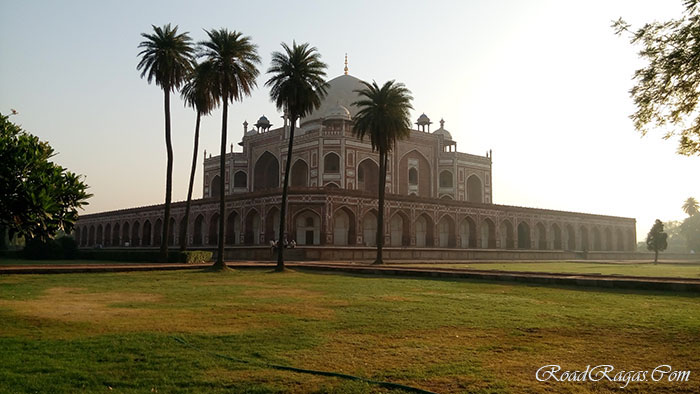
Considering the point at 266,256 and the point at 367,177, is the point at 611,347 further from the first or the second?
the point at 367,177

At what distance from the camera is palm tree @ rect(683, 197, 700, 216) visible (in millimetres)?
104312

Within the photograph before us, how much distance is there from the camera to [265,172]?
60.7 meters

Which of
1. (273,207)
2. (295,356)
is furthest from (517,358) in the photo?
(273,207)

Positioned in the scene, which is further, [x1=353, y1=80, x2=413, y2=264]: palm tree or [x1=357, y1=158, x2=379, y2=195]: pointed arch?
[x1=357, y1=158, x2=379, y2=195]: pointed arch

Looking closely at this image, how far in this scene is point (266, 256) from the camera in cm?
3838

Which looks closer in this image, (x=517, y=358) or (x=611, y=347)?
(x=517, y=358)

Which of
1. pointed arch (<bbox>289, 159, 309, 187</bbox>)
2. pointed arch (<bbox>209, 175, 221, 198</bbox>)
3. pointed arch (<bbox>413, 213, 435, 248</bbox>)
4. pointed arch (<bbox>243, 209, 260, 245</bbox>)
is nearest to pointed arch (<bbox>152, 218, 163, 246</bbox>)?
pointed arch (<bbox>209, 175, 221, 198</bbox>)

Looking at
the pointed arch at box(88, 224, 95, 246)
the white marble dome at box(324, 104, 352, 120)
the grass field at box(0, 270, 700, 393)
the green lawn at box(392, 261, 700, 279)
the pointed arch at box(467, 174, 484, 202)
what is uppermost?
the white marble dome at box(324, 104, 352, 120)

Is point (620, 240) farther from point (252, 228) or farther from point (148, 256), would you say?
point (148, 256)

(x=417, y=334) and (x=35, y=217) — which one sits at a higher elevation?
(x=35, y=217)

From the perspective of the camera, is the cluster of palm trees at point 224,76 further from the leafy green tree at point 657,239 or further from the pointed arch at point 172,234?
the leafy green tree at point 657,239

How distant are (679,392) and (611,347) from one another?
191cm

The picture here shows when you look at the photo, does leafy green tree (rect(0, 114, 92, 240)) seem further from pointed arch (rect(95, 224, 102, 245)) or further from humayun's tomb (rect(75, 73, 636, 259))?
pointed arch (rect(95, 224, 102, 245))

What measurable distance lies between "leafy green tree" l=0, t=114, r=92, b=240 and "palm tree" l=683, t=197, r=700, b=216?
115 metres
